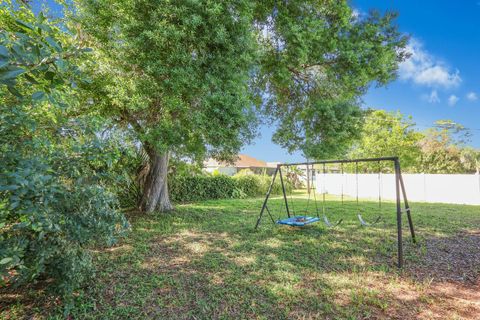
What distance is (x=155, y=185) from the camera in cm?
877

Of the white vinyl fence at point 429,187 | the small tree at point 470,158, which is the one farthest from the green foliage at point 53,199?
the small tree at point 470,158

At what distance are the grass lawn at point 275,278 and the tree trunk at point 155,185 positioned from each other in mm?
2441

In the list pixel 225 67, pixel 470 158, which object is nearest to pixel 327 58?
pixel 225 67

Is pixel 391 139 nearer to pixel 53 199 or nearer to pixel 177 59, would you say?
pixel 177 59

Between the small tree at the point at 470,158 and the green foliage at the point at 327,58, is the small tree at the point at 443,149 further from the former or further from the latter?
the green foliage at the point at 327,58

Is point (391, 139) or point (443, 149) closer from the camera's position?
point (391, 139)

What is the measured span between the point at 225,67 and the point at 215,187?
9.70 meters

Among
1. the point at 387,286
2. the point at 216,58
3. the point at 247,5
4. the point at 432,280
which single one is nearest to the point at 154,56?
the point at 216,58

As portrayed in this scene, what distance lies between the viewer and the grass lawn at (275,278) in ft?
9.51

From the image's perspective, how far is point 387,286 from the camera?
352 cm

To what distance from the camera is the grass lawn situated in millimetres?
2898

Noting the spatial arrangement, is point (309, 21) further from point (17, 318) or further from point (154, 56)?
point (17, 318)

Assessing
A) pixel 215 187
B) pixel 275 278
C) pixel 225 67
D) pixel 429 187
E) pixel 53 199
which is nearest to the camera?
pixel 53 199

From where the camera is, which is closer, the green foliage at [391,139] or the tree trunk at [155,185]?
the tree trunk at [155,185]
